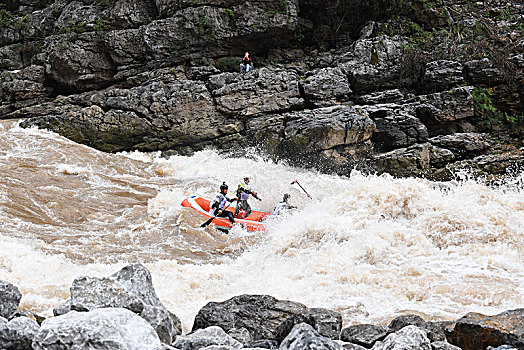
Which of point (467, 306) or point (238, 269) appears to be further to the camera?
point (238, 269)

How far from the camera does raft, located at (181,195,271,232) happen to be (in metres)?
9.75

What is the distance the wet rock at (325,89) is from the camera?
16.0m

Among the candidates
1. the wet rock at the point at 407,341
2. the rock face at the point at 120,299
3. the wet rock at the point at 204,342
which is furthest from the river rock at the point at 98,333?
the wet rock at the point at 407,341

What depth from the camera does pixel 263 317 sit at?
4523 mm

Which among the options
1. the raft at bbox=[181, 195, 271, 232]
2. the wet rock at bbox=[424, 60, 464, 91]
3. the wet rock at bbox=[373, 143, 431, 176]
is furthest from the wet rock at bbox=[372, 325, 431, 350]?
the wet rock at bbox=[424, 60, 464, 91]

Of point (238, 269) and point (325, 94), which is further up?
point (325, 94)

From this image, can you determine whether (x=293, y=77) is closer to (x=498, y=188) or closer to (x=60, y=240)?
(x=498, y=188)

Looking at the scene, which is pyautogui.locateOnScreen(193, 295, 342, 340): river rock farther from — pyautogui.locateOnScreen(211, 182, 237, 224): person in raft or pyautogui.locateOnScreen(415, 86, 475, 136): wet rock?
pyautogui.locateOnScreen(415, 86, 475, 136): wet rock

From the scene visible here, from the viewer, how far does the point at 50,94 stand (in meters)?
18.5

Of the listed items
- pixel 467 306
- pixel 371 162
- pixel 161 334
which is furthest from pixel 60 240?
pixel 371 162

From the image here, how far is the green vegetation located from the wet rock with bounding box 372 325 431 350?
520 inches

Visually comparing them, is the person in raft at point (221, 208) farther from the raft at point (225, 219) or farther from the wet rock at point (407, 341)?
the wet rock at point (407, 341)

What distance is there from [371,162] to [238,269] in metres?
7.93

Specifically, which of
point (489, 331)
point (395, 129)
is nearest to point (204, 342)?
point (489, 331)
